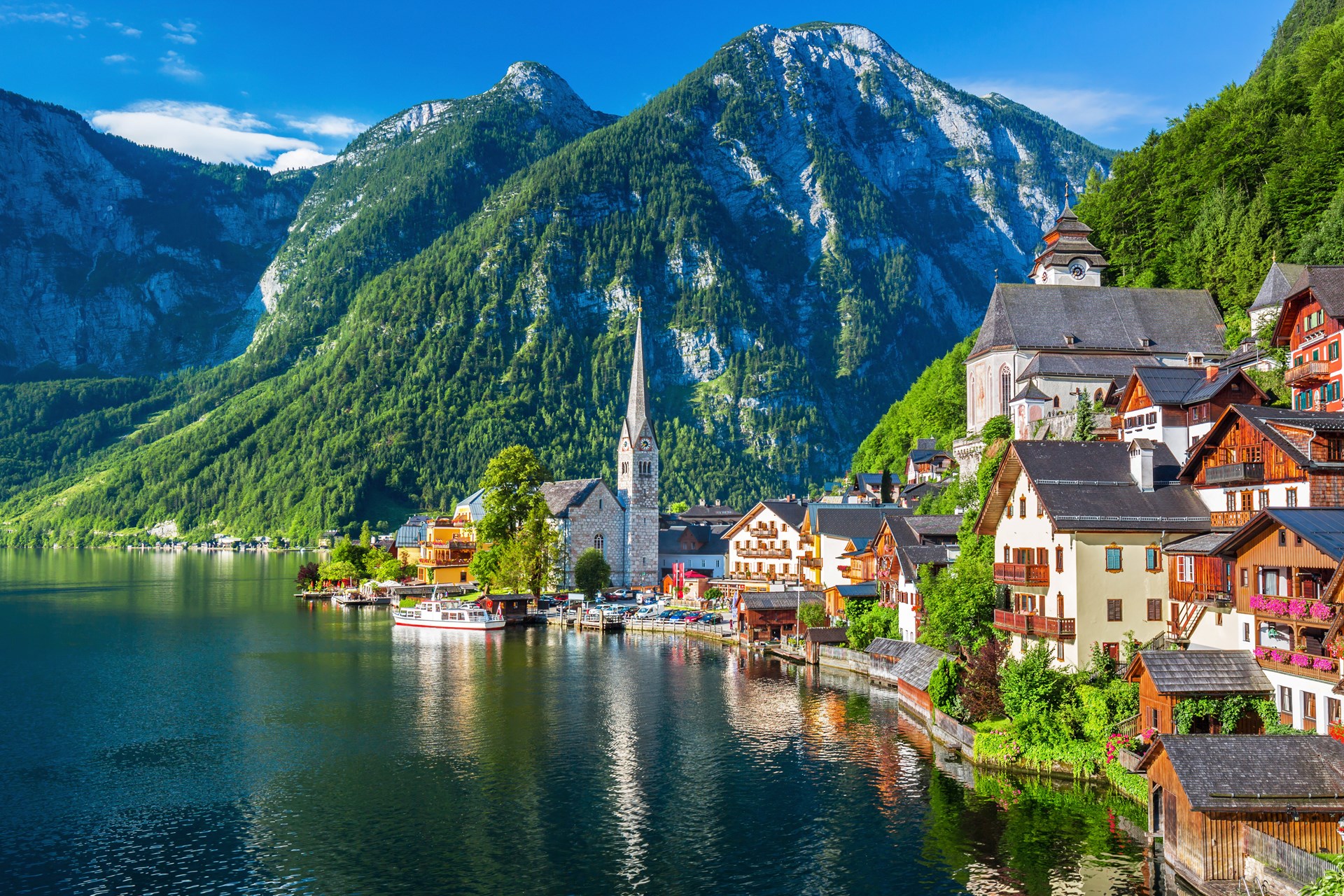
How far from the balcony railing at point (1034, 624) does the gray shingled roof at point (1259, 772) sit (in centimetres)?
1328

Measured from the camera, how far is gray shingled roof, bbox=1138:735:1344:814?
29.8m

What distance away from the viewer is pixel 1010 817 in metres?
39.2

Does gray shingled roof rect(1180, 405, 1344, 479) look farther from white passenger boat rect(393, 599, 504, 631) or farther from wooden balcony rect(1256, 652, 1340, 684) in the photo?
white passenger boat rect(393, 599, 504, 631)

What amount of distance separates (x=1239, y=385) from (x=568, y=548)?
290 feet

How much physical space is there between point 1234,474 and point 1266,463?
1520 millimetres

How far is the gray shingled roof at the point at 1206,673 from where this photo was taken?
120 feet

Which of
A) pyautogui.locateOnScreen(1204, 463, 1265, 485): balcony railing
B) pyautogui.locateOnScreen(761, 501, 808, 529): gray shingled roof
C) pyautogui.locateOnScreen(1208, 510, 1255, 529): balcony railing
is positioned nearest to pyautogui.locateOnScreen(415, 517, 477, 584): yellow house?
pyautogui.locateOnScreen(761, 501, 808, 529): gray shingled roof

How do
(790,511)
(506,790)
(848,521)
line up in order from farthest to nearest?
(790,511)
(848,521)
(506,790)

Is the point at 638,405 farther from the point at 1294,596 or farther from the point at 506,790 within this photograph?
the point at 1294,596

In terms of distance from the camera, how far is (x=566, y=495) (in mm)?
131625

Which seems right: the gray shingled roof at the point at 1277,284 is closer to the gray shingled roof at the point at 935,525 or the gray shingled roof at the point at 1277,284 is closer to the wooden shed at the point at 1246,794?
the gray shingled roof at the point at 935,525

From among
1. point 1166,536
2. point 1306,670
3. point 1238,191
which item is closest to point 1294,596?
point 1306,670

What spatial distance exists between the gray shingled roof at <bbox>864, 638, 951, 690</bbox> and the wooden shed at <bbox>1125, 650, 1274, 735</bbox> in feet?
57.0

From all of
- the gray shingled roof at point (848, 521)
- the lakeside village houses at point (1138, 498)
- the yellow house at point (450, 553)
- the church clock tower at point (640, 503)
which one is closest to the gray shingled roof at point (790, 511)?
the lakeside village houses at point (1138, 498)
